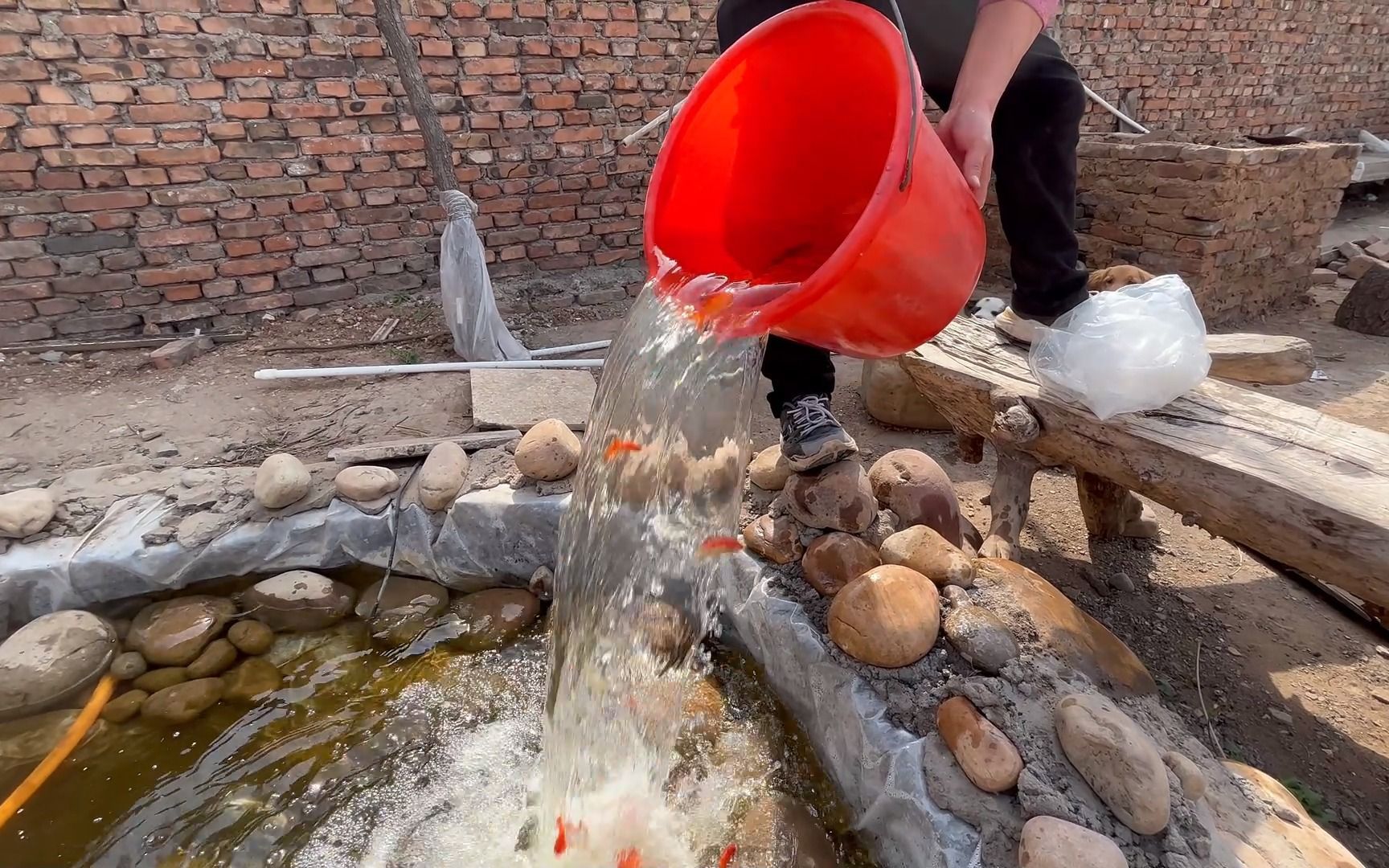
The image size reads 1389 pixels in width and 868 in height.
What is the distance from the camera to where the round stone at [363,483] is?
219cm

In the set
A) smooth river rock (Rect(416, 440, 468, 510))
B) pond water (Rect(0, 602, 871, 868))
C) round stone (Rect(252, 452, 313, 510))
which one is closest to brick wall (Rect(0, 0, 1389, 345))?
round stone (Rect(252, 452, 313, 510))

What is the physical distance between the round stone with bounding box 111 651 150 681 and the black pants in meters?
1.88

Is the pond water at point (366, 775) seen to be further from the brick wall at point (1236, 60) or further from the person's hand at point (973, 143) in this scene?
the brick wall at point (1236, 60)

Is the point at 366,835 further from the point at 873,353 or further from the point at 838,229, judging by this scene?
the point at 838,229

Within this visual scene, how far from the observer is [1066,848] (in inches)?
44.3

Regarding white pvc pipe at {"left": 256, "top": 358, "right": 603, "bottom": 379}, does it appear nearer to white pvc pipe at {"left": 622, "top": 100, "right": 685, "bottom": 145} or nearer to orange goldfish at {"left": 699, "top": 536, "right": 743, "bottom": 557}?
white pvc pipe at {"left": 622, "top": 100, "right": 685, "bottom": 145}

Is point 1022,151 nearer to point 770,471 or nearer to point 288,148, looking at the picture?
point 770,471

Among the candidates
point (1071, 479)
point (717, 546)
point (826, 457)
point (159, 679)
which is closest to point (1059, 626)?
point (826, 457)

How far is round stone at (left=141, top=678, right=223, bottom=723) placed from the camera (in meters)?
1.85

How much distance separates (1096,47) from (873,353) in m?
5.45

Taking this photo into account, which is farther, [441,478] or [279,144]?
[279,144]

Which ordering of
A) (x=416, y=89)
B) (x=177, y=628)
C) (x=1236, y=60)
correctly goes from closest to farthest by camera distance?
1. (x=177, y=628)
2. (x=416, y=89)
3. (x=1236, y=60)

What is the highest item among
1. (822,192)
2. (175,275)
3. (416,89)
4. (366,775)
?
(416,89)

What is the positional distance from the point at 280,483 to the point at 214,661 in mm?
516
